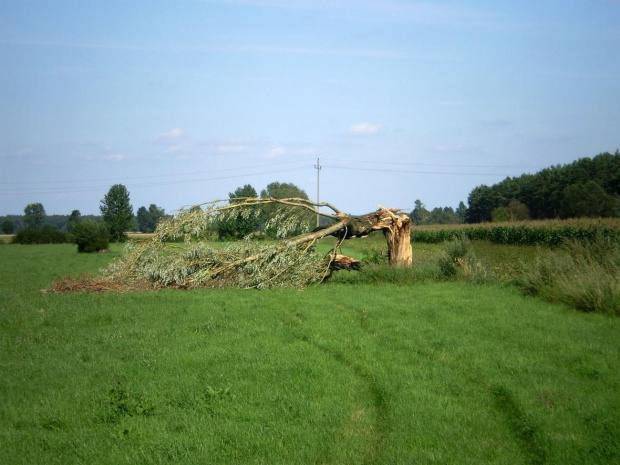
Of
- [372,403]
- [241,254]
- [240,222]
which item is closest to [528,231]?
[240,222]

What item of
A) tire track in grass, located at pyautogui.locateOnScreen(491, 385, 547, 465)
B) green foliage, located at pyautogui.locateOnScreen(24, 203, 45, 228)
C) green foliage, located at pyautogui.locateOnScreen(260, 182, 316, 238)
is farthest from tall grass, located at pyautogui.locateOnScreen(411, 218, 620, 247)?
green foliage, located at pyautogui.locateOnScreen(24, 203, 45, 228)

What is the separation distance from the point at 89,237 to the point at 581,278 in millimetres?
35653

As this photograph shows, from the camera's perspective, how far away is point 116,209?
196ft

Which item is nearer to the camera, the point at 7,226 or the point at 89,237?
the point at 89,237

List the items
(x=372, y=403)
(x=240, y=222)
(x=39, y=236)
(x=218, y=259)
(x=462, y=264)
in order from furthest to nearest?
(x=39, y=236)
(x=240, y=222)
(x=218, y=259)
(x=462, y=264)
(x=372, y=403)

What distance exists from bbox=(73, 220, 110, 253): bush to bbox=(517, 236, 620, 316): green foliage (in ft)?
110

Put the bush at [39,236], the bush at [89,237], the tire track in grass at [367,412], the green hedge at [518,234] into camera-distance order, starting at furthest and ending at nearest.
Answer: the bush at [39,236] < the bush at [89,237] < the green hedge at [518,234] < the tire track in grass at [367,412]

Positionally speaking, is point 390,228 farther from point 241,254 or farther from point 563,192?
point 563,192

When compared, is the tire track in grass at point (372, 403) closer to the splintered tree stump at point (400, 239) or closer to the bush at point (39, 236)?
the splintered tree stump at point (400, 239)

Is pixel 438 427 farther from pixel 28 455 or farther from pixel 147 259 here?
pixel 147 259

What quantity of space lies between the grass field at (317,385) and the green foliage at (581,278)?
0.46 meters

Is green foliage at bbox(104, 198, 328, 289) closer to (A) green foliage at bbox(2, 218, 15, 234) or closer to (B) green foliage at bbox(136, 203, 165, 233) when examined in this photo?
(B) green foliage at bbox(136, 203, 165, 233)

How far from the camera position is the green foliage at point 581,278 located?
1056cm

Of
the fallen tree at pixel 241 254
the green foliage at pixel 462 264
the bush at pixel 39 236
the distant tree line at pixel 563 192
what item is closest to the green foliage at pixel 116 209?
the bush at pixel 39 236
